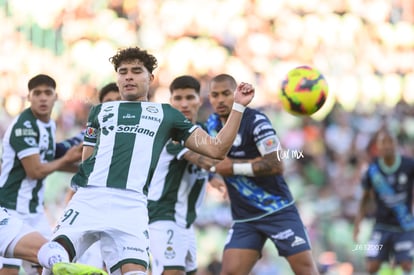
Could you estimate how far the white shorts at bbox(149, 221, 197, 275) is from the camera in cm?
1037

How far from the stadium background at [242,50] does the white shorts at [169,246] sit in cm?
1030

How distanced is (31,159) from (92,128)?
92.1 inches

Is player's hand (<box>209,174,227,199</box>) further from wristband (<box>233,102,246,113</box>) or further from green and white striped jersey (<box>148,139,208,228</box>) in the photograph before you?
wristband (<box>233,102,246,113</box>)

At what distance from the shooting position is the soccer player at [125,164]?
7473mm

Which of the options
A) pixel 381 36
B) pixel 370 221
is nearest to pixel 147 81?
pixel 370 221

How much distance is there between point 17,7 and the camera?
2367 cm

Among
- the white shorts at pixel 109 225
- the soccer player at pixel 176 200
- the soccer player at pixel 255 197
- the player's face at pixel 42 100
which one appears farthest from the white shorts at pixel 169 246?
the white shorts at pixel 109 225

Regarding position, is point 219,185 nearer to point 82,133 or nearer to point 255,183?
point 255,183

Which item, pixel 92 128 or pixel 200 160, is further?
pixel 200 160

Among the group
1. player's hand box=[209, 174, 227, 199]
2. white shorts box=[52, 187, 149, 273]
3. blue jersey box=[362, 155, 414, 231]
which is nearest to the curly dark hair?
white shorts box=[52, 187, 149, 273]

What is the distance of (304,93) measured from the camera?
9.83 meters

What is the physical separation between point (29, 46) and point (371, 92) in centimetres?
827

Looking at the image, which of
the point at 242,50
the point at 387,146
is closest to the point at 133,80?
the point at 387,146

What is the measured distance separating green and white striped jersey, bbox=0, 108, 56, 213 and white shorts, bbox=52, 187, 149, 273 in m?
2.70
